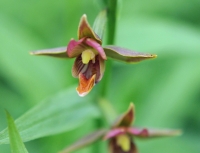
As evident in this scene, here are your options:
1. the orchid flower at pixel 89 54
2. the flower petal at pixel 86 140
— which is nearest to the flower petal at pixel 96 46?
the orchid flower at pixel 89 54

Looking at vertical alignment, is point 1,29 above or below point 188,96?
above

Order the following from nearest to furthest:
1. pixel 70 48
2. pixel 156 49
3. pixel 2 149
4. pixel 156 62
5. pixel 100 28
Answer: pixel 70 48, pixel 100 28, pixel 2 149, pixel 156 49, pixel 156 62

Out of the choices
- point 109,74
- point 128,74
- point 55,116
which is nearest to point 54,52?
point 55,116

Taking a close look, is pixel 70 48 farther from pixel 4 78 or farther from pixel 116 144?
pixel 4 78

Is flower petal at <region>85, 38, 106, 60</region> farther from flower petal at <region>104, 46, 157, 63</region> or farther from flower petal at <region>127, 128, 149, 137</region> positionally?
flower petal at <region>127, 128, 149, 137</region>

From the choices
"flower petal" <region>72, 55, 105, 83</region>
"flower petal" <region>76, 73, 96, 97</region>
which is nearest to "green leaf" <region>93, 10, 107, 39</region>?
"flower petal" <region>72, 55, 105, 83</region>

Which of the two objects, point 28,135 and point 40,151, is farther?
point 40,151

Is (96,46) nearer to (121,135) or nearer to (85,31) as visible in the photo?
(85,31)

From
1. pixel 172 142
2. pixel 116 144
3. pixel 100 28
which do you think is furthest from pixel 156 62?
A: pixel 100 28
